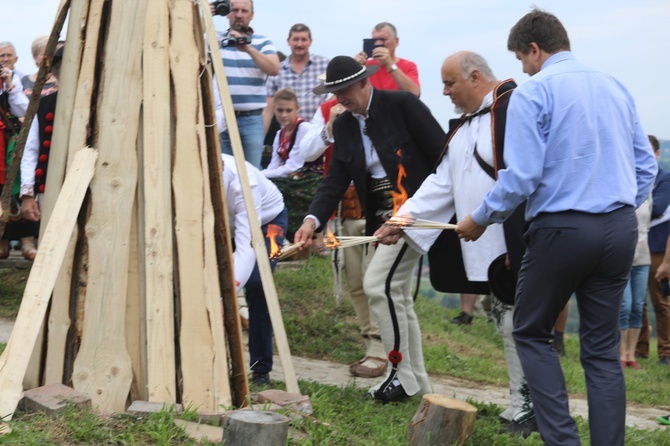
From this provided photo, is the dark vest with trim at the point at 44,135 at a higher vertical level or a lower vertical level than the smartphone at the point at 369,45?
lower

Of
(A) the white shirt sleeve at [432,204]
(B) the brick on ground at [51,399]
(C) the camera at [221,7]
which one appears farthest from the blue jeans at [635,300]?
(B) the brick on ground at [51,399]

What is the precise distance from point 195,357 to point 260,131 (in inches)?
167

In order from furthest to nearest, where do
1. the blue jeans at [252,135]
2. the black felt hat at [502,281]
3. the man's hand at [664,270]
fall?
the blue jeans at [252,135]
the man's hand at [664,270]
the black felt hat at [502,281]

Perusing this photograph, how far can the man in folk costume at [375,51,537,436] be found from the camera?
5766 mm

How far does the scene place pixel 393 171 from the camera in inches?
262

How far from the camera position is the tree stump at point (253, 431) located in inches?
168

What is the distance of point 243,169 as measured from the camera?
17.8ft

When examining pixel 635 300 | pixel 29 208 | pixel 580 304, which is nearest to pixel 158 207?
pixel 580 304

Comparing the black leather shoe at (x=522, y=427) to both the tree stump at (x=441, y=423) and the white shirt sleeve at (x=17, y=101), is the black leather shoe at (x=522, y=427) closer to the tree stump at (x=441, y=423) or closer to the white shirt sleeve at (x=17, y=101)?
the tree stump at (x=441, y=423)

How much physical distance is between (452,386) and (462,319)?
302cm

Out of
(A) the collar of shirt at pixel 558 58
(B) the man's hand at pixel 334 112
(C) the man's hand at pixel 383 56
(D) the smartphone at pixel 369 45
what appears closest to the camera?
(A) the collar of shirt at pixel 558 58

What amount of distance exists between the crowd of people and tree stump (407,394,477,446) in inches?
21.2

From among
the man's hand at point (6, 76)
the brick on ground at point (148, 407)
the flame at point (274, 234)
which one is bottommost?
the brick on ground at point (148, 407)

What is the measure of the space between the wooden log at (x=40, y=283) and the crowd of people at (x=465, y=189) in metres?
1.23
